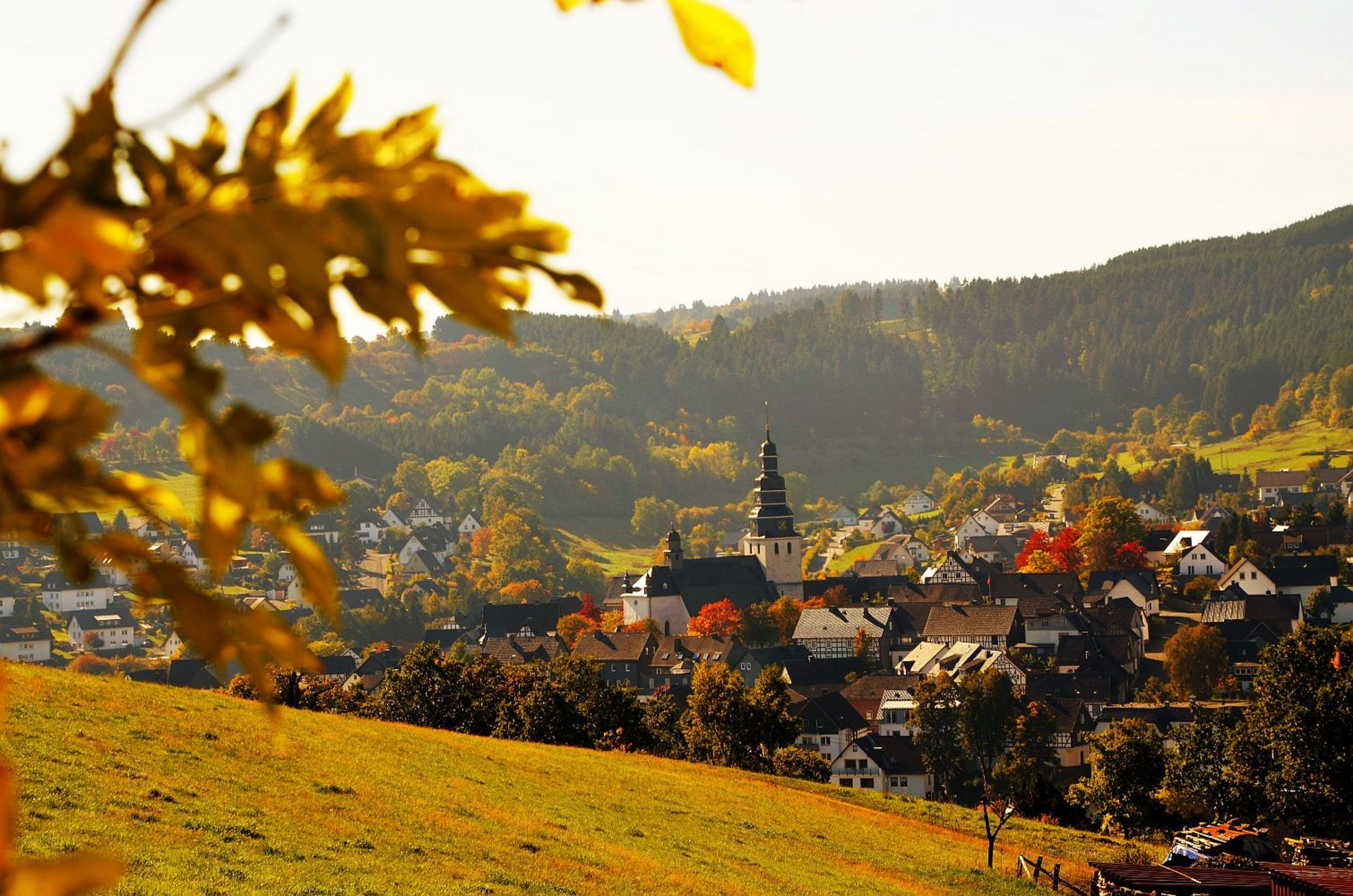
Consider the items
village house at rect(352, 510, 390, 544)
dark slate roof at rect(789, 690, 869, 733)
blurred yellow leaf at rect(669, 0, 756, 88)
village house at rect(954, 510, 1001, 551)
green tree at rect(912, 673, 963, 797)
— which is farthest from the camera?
village house at rect(352, 510, 390, 544)

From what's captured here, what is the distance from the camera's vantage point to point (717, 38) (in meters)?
1.05

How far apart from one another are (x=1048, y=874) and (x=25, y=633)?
9763 cm

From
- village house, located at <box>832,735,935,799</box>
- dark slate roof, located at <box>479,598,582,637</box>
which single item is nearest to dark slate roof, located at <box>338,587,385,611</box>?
dark slate roof, located at <box>479,598,582,637</box>

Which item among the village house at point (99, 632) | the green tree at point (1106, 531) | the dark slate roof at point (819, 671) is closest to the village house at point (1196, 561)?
Answer: the green tree at point (1106, 531)

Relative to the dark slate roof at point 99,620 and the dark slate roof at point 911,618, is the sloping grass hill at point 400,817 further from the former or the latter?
the dark slate roof at point 99,620

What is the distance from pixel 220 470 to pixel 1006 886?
2702 centimetres

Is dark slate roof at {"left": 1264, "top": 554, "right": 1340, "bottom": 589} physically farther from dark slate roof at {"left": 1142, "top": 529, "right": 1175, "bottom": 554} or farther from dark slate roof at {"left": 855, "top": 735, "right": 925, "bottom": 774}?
dark slate roof at {"left": 855, "top": 735, "right": 925, "bottom": 774}

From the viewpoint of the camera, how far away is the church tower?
11294cm

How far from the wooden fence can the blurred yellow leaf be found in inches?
1093

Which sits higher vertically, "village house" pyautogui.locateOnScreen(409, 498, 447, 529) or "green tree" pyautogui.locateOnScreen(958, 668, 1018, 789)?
"village house" pyautogui.locateOnScreen(409, 498, 447, 529)

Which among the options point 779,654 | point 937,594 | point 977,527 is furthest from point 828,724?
point 977,527

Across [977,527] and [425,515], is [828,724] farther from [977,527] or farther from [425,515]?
[425,515]

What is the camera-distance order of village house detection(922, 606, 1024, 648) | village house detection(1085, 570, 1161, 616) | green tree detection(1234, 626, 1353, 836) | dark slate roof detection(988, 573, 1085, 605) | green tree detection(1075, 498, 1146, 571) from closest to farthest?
green tree detection(1234, 626, 1353, 836) → village house detection(922, 606, 1024, 648) → village house detection(1085, 570, 1161, 616) → dark slate roof detection(988, 573, 1085, 605) → green tree detection(1075, 498, 1146, 571)

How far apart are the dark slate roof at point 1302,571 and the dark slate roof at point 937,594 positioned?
62.2 feet
